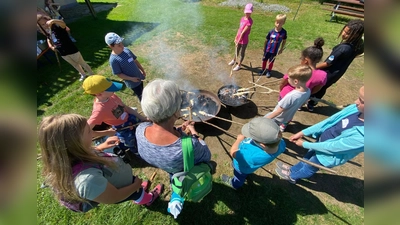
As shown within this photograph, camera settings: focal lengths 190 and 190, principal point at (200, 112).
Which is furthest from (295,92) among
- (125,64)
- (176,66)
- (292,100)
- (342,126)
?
(176,66)

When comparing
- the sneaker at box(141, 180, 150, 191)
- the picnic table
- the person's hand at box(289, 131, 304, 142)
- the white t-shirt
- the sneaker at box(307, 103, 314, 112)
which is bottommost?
the sneaker at box(141, 180, 150, 191)

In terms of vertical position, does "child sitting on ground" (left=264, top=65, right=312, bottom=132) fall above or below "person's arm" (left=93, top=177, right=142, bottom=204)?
above

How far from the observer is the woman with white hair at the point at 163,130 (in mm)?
2039

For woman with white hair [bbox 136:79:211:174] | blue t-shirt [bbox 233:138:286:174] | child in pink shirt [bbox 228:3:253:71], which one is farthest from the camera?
child in pink shirt [bbox 228:3:253:71]

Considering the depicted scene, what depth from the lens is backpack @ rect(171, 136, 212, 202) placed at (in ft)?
7.38

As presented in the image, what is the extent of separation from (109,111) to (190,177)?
6.32ft

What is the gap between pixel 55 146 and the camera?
175 cm

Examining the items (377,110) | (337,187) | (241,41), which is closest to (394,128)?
(377,110)

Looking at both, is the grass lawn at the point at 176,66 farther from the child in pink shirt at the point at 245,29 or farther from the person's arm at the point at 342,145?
the child in pink shirt at the point at 245,29

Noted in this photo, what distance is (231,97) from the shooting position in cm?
561

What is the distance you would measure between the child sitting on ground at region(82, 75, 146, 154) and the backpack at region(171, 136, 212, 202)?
68.7 inches

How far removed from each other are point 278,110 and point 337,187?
80.0 inches

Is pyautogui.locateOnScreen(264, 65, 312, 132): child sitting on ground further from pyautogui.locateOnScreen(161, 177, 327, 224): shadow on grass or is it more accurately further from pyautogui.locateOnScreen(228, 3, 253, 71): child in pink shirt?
pyautogui.locateOnScreen(228, 3, 253, 71): child in pink shirt

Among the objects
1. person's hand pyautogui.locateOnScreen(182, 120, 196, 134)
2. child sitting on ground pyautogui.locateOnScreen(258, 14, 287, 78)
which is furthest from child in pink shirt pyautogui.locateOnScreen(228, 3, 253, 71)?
person's hand pyautogui.locateOnScreen(182, 120, 196, 134)
